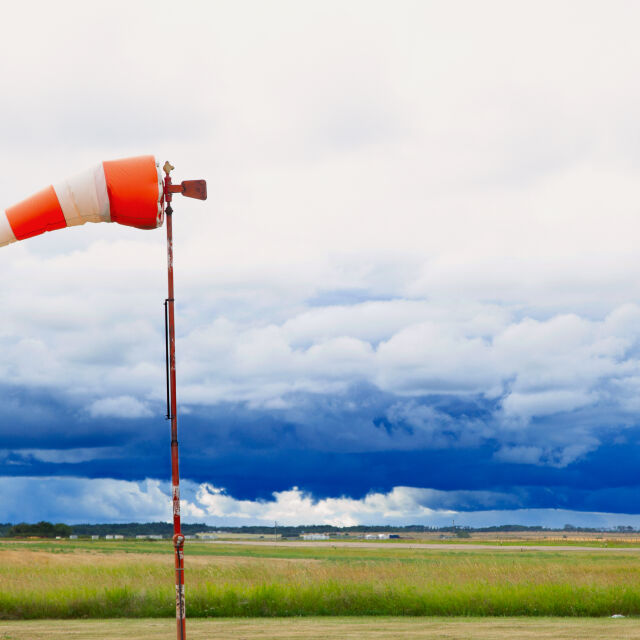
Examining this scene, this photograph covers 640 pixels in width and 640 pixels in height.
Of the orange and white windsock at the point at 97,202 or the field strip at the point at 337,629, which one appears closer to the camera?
the orange and white windsock at the point at 97,202

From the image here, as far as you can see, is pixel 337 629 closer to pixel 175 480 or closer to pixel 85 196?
pixel 175 480

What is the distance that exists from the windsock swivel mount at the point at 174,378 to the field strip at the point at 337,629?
15.1 ft

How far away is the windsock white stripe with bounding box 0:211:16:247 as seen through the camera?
1369 cm

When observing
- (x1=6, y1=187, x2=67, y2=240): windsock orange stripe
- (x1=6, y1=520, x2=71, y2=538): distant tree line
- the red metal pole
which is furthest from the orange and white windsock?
(x1=6, y1=520, x2=71, y2=538): distant tree line

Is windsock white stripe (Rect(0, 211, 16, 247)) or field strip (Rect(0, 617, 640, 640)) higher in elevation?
windsock white stripe (Rect(0, 211, 16, 247))

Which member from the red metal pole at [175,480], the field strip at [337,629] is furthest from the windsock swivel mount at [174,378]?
the field strip at [337,629]

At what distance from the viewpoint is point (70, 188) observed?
13539 millimetres

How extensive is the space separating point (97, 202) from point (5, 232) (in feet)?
4.98

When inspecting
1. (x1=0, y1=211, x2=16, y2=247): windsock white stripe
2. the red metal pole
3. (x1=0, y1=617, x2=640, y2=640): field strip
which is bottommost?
(x1=0, y1=617, x2=640, y2=640): field strip

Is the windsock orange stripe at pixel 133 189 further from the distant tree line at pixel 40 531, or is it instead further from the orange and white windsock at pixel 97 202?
the distant tree line at pixel 40 531

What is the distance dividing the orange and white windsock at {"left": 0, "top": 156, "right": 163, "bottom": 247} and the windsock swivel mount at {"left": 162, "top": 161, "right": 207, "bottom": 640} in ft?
0.67

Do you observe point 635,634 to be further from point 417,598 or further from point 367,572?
point 367,572

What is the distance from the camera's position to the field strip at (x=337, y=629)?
17.0m

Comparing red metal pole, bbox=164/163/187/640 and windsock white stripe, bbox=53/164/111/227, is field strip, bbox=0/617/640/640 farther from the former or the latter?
windsock white stripe, bbox=53/164/111/227
